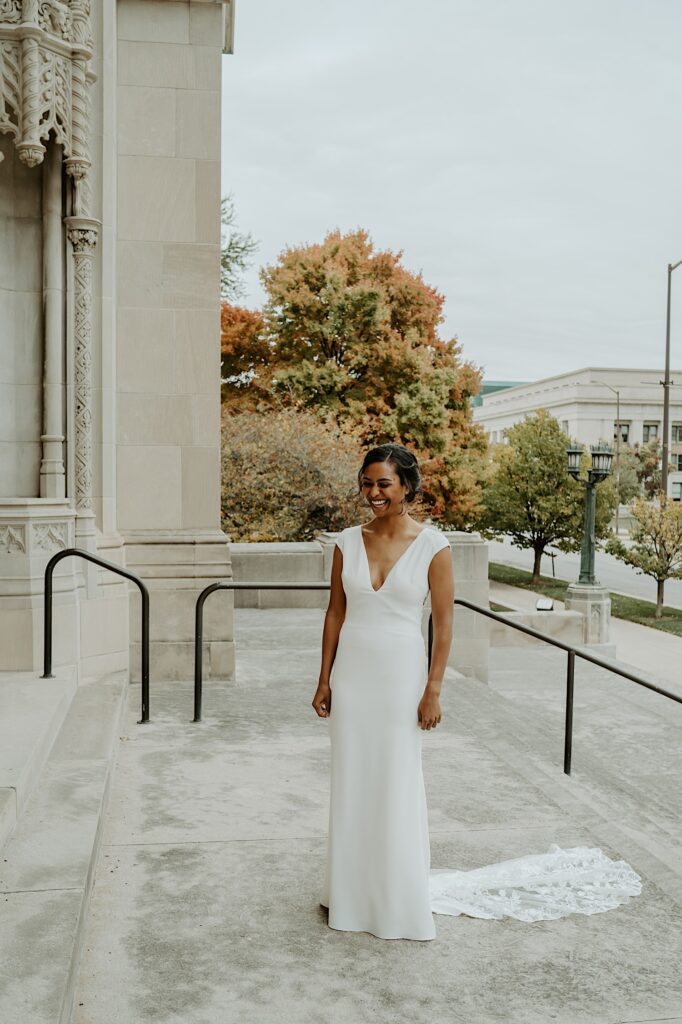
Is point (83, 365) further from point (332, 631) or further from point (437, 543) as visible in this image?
point (437, 543)

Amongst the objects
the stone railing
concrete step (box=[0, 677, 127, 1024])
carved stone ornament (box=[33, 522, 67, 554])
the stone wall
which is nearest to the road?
the stone railing

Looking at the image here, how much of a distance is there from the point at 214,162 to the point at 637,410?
81.0 metres

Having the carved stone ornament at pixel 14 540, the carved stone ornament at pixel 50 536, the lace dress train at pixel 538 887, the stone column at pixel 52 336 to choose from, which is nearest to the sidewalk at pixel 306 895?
the lace dress train at pixel 538 887

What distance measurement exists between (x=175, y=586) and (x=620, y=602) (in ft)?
87.6

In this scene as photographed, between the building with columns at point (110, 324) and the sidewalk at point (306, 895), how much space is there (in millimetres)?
1026

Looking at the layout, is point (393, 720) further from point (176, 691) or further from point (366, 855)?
point (176, 691)

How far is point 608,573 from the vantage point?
1759 inches

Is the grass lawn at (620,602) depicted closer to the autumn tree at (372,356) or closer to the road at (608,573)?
the road at (608,573)

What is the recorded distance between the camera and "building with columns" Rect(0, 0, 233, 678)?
24.7 feet

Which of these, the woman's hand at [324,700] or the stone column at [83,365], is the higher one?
the stone column at [83,365]

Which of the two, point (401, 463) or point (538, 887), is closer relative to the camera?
point (401, 463)

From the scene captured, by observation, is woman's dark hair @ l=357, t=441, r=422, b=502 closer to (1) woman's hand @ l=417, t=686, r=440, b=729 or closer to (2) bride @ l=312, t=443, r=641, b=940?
(2) bride @ l=312, t=443, r=641, b=940

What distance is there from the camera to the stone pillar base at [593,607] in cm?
2273

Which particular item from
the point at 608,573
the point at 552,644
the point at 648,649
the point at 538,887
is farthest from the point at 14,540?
the point at 608,573
